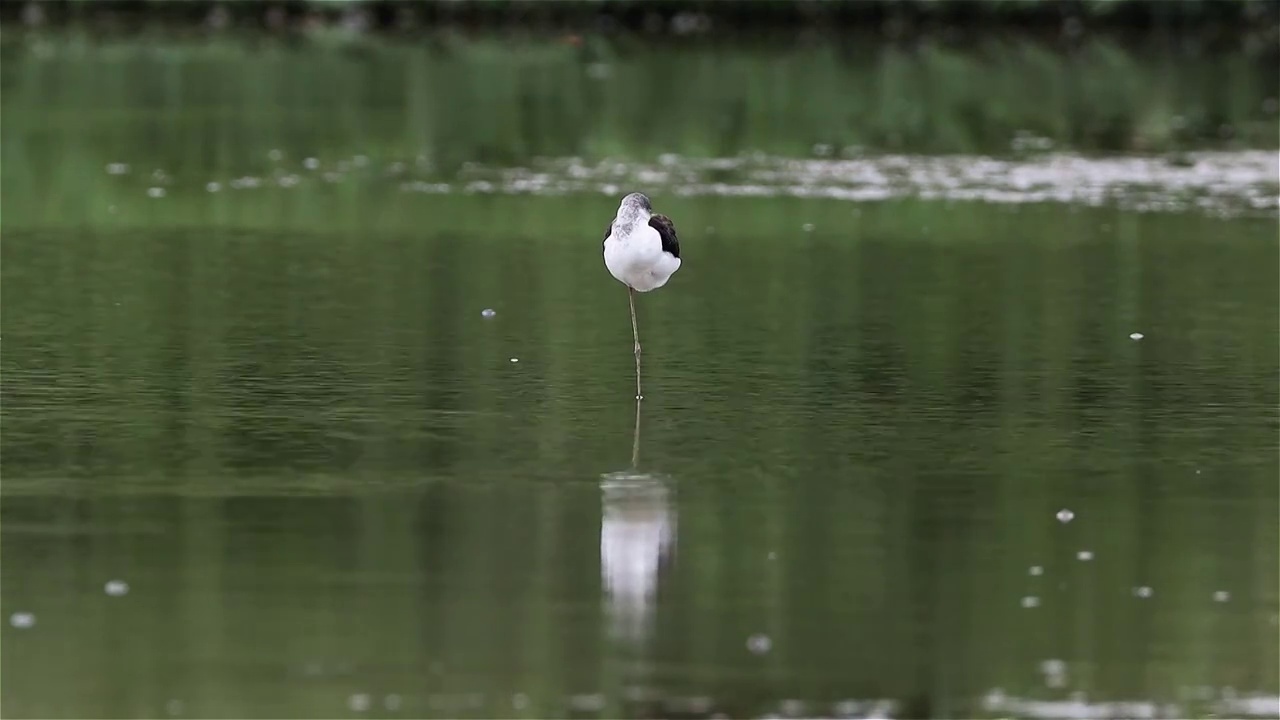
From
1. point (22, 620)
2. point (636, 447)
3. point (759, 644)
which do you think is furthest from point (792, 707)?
point (636, 447)

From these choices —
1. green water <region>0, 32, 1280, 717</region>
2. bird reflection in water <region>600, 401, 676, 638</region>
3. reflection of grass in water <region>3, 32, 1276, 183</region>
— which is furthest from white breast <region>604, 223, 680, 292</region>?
reflection of grass in water <region>3, 32, 1276, 183</region>

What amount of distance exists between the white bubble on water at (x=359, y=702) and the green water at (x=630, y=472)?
0.07 feet

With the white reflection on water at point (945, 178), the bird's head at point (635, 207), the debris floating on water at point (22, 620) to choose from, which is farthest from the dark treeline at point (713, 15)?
the debris floating on water at point (22, 620)

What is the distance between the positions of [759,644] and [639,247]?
4.98 meters

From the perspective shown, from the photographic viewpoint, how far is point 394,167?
2516cm

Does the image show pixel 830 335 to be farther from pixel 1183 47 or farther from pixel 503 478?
pixel 1183 47

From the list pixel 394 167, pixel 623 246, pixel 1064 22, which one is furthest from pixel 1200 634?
pixel 1064 22

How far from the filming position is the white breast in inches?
532

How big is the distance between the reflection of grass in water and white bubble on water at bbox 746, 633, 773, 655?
15455mm

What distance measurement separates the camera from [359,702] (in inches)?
316

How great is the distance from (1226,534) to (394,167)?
15.5 m

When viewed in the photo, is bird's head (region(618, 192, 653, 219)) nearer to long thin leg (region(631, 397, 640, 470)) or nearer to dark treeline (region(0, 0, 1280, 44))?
long thin leg (region(631, 397, 640, 470))

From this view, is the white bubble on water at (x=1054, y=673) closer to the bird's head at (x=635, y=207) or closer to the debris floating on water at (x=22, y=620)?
the debris floating on water at (x=22, y=620)

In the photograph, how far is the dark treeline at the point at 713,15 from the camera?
4491 cm
